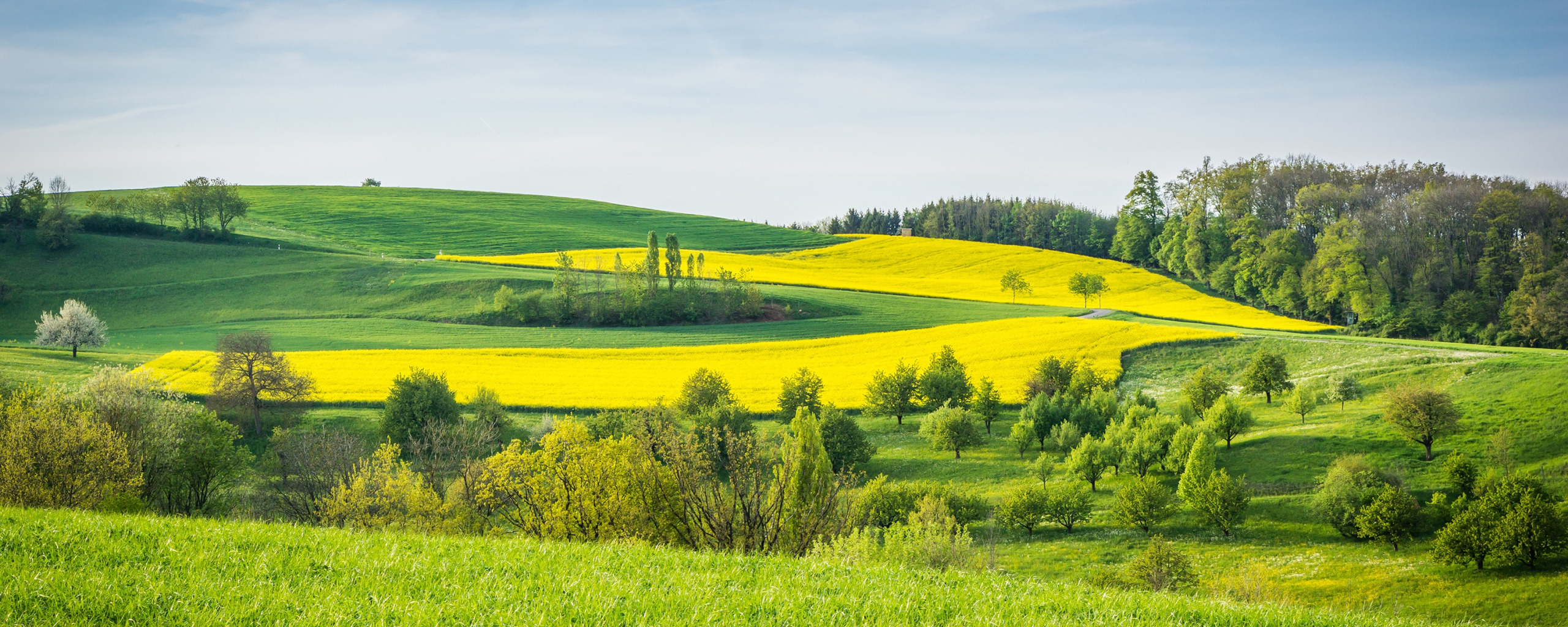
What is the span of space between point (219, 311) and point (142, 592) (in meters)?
84.9

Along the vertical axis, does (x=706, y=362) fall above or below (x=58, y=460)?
below

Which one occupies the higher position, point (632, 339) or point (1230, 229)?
point (1230, 229)

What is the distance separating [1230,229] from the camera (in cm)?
10288

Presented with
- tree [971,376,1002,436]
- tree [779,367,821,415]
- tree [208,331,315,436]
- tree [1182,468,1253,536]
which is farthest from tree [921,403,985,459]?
tree [208,331,315,436]

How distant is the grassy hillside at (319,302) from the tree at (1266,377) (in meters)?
30.7

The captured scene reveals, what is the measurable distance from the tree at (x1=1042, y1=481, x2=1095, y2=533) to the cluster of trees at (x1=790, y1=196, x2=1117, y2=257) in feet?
387

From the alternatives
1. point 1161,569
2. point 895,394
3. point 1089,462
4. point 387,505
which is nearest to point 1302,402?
point 1089,462

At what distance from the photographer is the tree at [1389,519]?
29766 mm

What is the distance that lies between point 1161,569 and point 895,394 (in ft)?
78.0

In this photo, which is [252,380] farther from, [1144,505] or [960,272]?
[960,272]

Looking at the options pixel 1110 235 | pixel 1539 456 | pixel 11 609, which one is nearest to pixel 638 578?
pixel 11 609

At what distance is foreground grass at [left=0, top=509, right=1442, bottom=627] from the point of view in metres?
7.14

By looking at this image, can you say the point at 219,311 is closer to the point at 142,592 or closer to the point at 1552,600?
the point at 142,592

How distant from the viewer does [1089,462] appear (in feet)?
127
